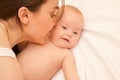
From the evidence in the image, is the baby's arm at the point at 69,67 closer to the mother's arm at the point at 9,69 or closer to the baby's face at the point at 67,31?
the baby's face at the point at 67,31

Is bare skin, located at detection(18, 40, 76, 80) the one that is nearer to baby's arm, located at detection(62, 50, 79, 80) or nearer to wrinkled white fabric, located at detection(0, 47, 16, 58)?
baby's arm, located at detection(62, 50, 79, 80)

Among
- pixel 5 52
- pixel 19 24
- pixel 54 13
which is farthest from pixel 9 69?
pixel 54 13

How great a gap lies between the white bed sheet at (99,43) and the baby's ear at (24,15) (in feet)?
0.97

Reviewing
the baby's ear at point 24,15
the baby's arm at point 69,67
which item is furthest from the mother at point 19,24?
the baby's arm at point 69,67

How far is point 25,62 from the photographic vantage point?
114cm

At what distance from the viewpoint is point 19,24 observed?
3.41 feet

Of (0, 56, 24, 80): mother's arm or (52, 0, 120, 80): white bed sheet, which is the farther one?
(52, 0, 120, 80): white bed sheet

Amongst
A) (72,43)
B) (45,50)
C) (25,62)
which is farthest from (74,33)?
(25,62)

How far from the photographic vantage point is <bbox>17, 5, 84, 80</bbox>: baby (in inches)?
44.2

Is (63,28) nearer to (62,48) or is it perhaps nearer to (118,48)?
(62,48)

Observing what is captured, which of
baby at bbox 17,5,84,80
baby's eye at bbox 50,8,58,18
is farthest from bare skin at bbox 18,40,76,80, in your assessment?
baby's eye at bbox 50,8,58,18

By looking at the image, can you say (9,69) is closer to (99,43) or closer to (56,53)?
(56,53)

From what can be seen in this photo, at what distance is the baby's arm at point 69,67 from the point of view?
1100 millimetres

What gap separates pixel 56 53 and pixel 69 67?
0.10 metres
